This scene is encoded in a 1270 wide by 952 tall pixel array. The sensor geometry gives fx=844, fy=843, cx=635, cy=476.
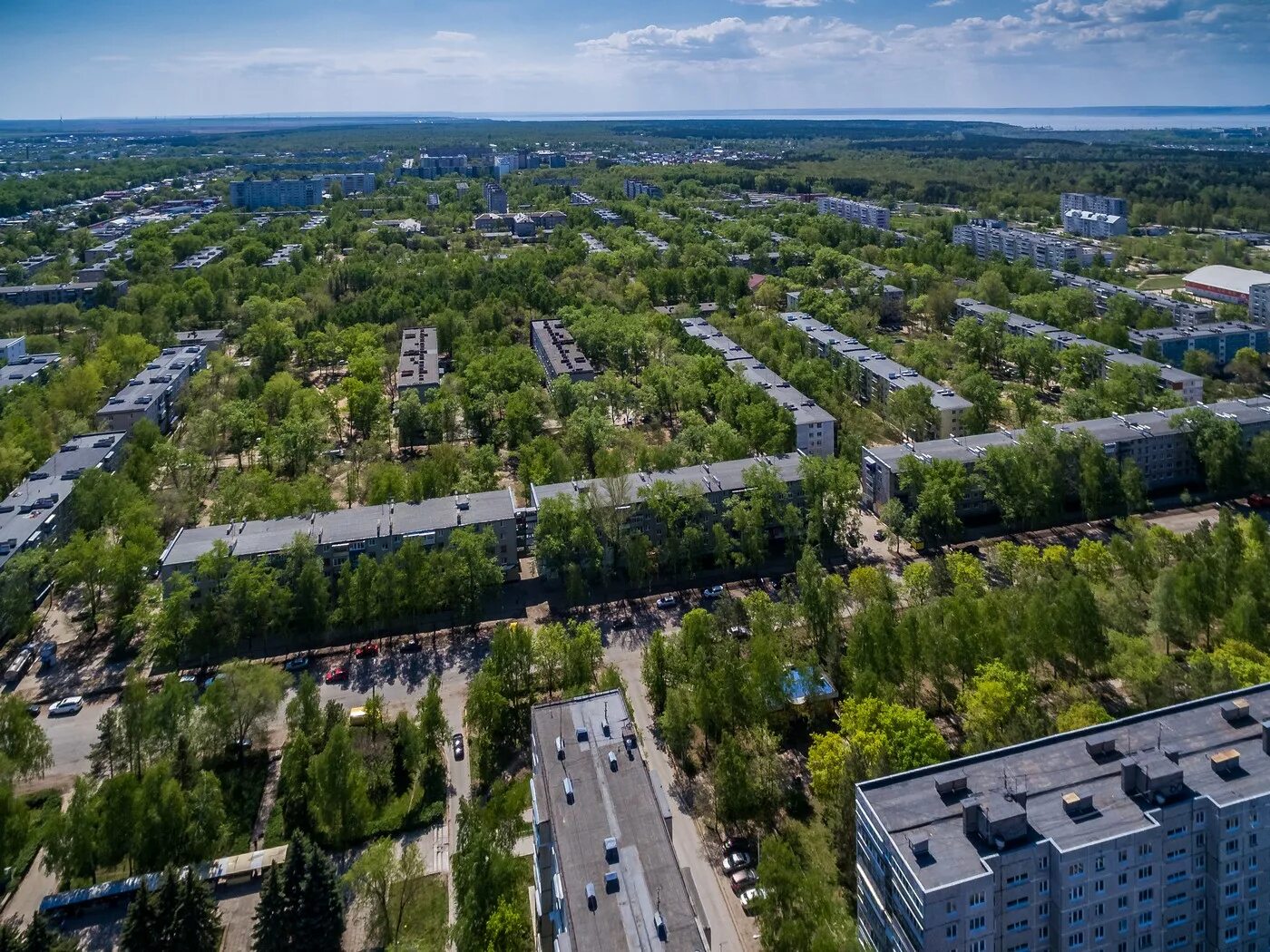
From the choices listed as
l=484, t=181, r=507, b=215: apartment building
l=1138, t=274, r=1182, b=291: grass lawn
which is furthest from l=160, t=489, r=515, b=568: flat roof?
l=484, t=181, r=507, b=215: apartment building

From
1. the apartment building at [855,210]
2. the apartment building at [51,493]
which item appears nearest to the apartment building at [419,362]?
the apartment building at [51,493]

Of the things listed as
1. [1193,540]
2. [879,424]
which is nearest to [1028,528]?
[1193,540]

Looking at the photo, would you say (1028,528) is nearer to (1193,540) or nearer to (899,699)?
(1193,540)

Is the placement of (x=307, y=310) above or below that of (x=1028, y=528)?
above

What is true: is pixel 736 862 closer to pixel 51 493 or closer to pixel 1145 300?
pixel 51 493

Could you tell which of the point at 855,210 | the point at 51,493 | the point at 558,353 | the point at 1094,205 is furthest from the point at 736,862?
the point at 1094,205

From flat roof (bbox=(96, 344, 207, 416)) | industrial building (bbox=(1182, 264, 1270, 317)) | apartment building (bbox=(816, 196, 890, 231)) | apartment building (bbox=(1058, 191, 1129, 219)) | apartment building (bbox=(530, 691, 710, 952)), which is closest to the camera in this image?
apartment building (bbox=(530, 691, 710, 952))

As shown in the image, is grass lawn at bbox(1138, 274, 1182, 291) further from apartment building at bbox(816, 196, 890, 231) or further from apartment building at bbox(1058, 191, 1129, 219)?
apartment building at bbox(816, 196, 890, 231)
